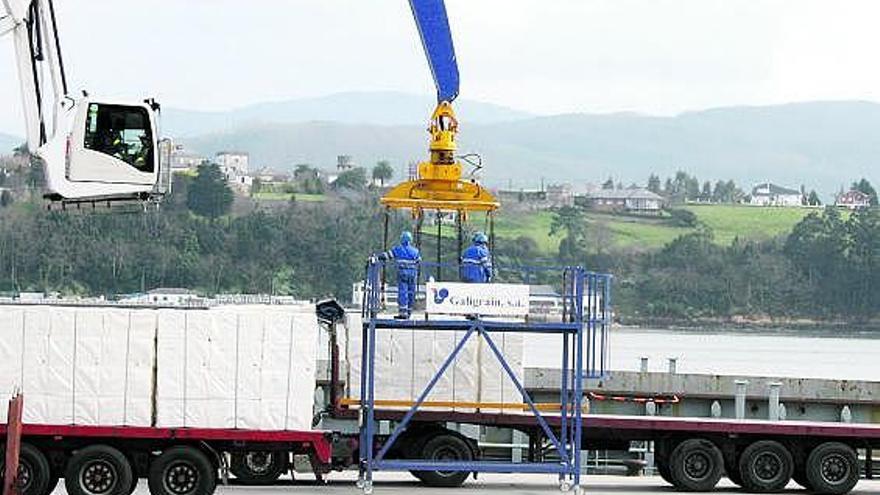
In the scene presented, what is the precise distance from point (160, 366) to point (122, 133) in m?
4.59

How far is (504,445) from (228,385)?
11.0m

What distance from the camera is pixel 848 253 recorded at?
461ft

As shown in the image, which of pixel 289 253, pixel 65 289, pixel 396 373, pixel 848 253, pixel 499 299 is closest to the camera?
pixel 499 299

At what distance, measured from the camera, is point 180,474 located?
28438 millimetres

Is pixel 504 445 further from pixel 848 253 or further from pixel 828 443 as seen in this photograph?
pixel 848 253

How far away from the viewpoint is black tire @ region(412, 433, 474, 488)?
106 ft

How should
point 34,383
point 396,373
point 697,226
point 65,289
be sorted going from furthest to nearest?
1. point 697,226
2. point 65,289
3. point 396,373
4. point 34,383

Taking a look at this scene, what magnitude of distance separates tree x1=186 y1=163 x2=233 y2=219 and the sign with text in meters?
93.2

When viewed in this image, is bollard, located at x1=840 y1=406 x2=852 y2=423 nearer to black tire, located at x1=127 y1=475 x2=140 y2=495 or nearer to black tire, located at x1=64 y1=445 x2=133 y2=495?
black tire, located at x1=127 y1=475 x2=140 y2=495

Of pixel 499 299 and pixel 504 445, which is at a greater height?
pixel 499 299

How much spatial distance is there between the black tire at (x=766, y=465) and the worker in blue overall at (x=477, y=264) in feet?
15.9

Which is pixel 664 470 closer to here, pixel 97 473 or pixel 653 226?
pixel 97 473

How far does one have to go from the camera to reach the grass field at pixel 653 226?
147 meters

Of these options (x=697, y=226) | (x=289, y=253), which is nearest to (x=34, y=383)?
Answer: (x=289, y=253)
